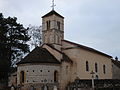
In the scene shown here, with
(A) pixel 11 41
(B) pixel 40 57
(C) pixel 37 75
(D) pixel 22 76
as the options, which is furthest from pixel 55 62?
(A) pixel 11 41

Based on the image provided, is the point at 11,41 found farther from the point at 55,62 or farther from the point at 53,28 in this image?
the point at 55,62

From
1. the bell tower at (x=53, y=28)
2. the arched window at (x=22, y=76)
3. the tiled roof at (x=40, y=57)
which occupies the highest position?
the bell tower at (x=53, y=28)

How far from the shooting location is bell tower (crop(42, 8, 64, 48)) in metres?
50.1

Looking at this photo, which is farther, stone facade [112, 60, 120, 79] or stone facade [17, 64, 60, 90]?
stone facade [112, 60, 120, 79]

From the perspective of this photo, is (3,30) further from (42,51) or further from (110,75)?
(110,75)

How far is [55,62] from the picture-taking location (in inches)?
1791

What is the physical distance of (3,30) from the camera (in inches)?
2136

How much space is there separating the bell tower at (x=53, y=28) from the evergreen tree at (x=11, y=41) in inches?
268

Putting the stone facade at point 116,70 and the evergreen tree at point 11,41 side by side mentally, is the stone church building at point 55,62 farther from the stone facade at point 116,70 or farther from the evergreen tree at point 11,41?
the stone facade at point 116,70

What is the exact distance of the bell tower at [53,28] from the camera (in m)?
50.1

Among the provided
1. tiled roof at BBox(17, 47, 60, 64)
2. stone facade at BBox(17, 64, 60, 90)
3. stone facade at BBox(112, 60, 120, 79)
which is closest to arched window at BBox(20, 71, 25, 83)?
stone facade at BBox(17, 64, 60, 90)

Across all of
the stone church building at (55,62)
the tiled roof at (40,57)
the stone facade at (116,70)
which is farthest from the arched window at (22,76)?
the stone facade at (116,70)

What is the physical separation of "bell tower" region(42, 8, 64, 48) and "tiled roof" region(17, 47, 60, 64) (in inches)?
132

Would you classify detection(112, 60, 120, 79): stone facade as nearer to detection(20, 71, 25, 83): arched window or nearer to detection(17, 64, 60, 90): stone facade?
detection(17, 64, 60, 90): stone facade
